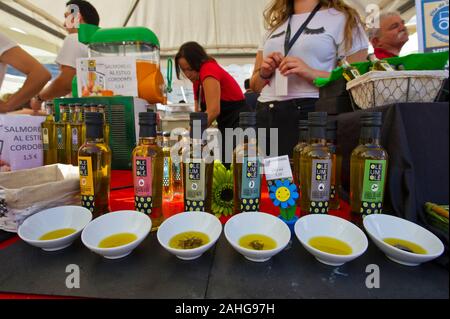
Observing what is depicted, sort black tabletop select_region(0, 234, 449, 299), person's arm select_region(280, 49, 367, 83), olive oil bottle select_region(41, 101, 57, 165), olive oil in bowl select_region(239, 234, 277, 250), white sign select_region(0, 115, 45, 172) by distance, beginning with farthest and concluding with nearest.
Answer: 1. person's arm select_region(280, 49, 367, 83)
2. olive oil bottle select_region(41, 101, 57, 165)
3. white sign select_region(0, 115, 45, 172)
4. olive oil in bowl select_region(239, 234, 277, 250)
5. black tabletop select_region(0, 234, 449, 299)

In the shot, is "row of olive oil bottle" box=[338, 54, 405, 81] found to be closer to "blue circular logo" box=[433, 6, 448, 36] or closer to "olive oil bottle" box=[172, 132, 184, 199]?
"blue circular logo" box=[433, 6, 448, 36]

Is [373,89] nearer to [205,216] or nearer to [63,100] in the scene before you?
[205,216]

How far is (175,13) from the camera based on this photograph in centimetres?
248

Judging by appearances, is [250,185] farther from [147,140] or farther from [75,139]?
[75,139]

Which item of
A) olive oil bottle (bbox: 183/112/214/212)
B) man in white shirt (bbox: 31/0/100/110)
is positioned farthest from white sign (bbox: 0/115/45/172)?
man in white shirt (bbox: 31/0/100/110)

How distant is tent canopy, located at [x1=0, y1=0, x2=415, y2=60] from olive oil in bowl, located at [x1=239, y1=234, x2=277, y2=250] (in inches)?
83.9

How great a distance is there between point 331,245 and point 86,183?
0.54m

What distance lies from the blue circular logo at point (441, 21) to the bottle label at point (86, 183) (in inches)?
29.1

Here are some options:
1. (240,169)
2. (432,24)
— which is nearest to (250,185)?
(240,169)

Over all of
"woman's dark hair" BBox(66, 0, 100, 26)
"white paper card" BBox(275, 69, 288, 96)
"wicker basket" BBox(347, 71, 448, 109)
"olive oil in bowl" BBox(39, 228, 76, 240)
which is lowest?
"olive oil in bowl" BBox(39, 228, 76, 240)

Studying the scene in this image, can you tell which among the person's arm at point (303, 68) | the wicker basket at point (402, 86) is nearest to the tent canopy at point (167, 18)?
the person's arm at point (303, 68)

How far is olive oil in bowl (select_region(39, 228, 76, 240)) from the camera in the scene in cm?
50

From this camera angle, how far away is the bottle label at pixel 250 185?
0.56 meters

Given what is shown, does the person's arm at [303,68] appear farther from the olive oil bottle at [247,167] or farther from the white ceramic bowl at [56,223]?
the white ceramic bowl at [56,223]
